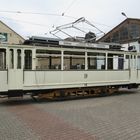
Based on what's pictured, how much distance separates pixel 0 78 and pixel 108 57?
7010 millimetres

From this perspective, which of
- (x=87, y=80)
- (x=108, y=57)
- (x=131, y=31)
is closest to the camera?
(x=87, y=80)

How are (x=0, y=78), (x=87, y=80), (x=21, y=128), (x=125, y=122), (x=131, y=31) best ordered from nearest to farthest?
(x=21, y=128), (x=125, y=122), (x=0, y=78), (x=87, y=80), (x=131, y=31)

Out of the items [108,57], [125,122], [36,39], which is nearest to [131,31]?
[108,57]

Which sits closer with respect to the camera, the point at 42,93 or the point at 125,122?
the point at 125,122

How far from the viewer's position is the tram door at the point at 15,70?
14618 mm

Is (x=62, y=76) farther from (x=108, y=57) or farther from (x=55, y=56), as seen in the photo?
(x=108, y=57)

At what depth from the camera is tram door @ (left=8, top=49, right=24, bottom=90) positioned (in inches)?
576

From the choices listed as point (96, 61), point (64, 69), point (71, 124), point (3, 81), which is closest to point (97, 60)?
point (96, 61)

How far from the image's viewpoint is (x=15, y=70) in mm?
14727

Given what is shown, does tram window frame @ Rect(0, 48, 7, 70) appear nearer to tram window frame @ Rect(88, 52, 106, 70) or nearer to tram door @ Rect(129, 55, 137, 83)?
tram window frame @ Rect(88, 52, 106, 70)

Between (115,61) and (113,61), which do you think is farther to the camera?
(115,61)

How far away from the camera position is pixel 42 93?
52.7ft

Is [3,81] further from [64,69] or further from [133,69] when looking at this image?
[133,69]

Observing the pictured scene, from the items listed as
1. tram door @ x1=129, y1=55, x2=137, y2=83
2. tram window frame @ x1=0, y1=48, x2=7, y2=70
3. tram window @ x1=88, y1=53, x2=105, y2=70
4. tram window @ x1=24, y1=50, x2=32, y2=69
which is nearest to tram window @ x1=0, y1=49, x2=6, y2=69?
tram window frame @ x1=0, y1=48, x2=7, y2=70
